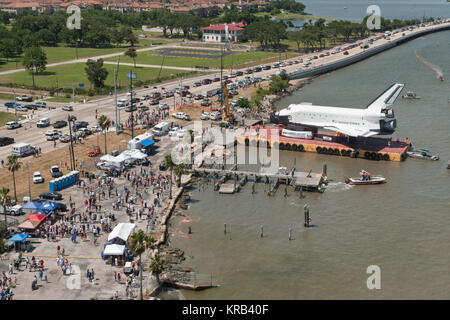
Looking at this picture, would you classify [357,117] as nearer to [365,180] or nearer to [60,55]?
[365,180]

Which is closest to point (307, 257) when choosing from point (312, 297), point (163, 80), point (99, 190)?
point (312, 297)

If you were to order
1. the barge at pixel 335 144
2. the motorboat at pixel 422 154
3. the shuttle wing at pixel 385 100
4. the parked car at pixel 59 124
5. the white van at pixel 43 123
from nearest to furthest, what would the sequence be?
the motorboat at pixel 422 154 → the barge at pixel 335 144 → the shuttle wing at pixel 385 100 → the white van at pixel 43 123 → the parked car at pixel 59 124

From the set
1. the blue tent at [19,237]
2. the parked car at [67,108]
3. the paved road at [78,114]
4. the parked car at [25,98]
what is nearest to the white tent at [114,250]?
the blue tent at [19,237]

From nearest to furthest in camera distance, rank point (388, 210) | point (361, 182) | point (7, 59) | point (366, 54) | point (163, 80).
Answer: point (388, 210)
point (361, 182)
point (163, 80)
point (7, 59)
point (366, 54)

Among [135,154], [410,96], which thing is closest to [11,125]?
[135,154]

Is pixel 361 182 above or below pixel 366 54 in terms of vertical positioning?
below

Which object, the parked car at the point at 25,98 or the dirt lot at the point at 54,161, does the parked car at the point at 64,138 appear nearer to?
the dirt lot at the point at 54,161
